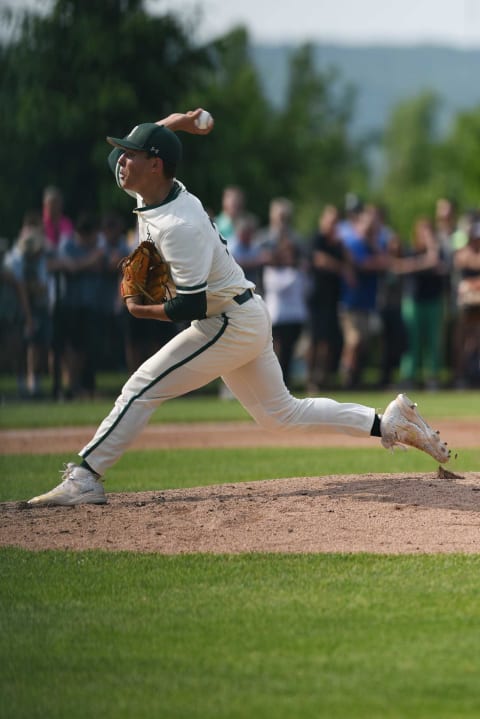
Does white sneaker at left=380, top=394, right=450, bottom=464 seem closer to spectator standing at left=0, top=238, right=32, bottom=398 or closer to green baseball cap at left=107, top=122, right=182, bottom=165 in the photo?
green baseball cap at left=107, top=122, right=182, bottom=165

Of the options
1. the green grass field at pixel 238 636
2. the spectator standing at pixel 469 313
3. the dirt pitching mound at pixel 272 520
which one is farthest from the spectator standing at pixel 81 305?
the green grass field at pixel 238 636

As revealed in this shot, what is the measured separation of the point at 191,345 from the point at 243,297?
0.41 metres

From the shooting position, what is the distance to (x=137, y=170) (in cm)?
771

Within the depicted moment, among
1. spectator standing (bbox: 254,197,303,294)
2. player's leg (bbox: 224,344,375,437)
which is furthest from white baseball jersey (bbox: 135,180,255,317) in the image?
spectator standing (bbox: 254,197,303,294)

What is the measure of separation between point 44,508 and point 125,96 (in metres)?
17.3

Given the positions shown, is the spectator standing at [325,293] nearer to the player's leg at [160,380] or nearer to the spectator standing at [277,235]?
the spectator standing at [277,235]

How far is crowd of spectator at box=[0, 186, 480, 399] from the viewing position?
17766 mm

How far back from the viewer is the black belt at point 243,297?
8031mm

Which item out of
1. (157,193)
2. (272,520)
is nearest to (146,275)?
(157,193)

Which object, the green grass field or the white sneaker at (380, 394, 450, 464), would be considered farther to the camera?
the white sneaker at (380, 394, 450, 464)

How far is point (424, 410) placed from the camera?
16.6 metres

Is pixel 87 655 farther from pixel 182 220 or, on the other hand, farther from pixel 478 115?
pixel 478 115

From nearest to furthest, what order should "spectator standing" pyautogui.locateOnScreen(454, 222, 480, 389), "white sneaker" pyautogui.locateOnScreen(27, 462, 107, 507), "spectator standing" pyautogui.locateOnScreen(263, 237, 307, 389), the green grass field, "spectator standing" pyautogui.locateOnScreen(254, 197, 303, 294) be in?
the green grass field, "white sneaker" pyautogui.locateOnScreen(27, 462, 107, 507), "spectator standing" pyautogui.locateOnScreen(263, 237, 307, 389), "spectator standing" pyautogui.locateOnScreen(254, 197, 303, 294), "spectator standing" pyautogui.locateOnScreen(454, 222, 480, 389)

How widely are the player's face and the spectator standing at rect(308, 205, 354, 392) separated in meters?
11.3
